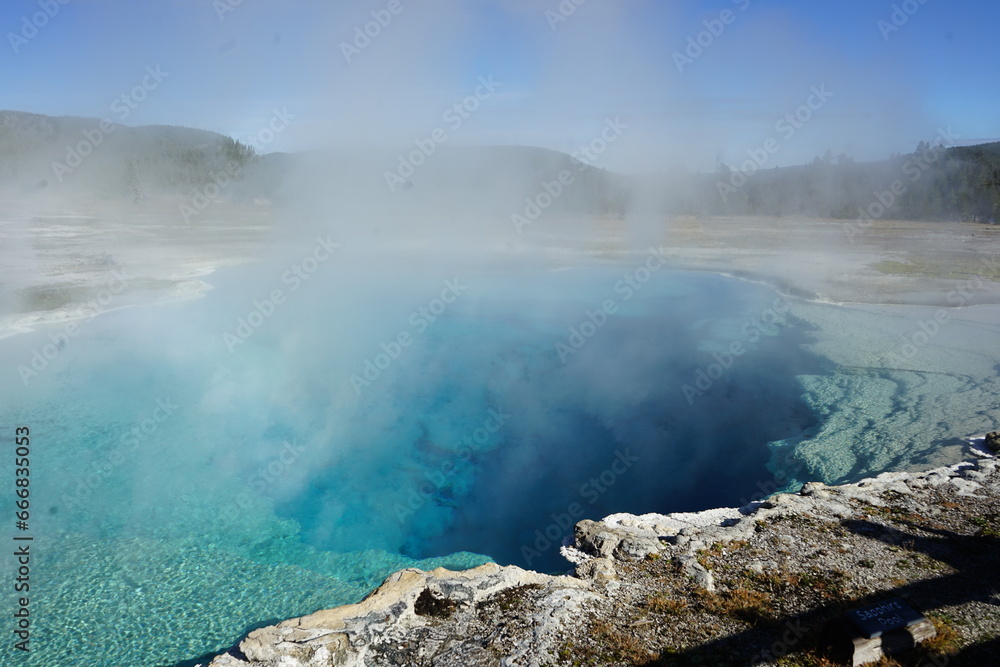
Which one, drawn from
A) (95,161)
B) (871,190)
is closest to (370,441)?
(871,190)

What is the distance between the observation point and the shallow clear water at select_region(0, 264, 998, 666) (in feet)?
18.7

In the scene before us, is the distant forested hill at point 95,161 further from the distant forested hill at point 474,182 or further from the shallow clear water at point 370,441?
the shallow clear water at point 370,441

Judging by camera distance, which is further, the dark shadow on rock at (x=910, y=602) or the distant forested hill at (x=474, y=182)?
the distant forested hill at (x=474, y=182)

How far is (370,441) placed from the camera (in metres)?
8.71

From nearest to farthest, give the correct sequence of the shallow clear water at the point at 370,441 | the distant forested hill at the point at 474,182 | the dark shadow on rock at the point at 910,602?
the dark shadow on rock at the point at 910,602, the shallow clear water at the point at 370,441, the distant forested hill at the point at 474,182

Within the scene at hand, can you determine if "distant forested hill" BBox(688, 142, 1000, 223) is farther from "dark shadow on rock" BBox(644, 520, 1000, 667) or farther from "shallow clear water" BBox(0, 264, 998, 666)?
"dark shadow on rock" BBox(644, 520, 1000, 667)

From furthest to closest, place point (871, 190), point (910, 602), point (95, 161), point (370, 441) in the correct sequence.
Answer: point (95, 161) → point (871, 190) → point (370, 441) → point (910, 602)

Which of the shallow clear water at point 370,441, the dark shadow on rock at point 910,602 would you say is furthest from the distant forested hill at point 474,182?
the dark shadow on rock at point 910,602

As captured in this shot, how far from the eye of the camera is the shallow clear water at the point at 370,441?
224 inches

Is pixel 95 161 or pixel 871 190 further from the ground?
pixel 95 161

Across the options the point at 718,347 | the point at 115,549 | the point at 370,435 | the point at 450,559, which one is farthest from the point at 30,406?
the point at 718,347

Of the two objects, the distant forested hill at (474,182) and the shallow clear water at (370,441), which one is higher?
the distant forested hill at (474,182)

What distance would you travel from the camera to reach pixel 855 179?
3709 cm

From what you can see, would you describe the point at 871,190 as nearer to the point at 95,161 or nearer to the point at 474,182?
the point at 474,182
